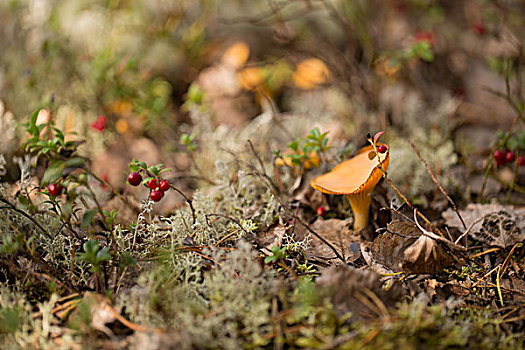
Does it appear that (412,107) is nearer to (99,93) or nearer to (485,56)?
(485,56)

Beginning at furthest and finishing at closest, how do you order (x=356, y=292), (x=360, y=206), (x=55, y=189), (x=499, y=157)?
(x=499, y=157) → (x=360, y=206) → (x=55, y=189) → (x=356, y=292)

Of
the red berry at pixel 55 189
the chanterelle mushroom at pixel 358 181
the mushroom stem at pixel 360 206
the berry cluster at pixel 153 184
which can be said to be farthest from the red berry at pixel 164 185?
the mushroom stem at pixel 360 206

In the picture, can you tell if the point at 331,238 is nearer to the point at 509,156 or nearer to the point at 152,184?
the point at 152,184

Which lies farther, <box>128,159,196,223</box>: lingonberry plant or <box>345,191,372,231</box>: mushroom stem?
<box>345,191,372,231</box>: mushroom stem

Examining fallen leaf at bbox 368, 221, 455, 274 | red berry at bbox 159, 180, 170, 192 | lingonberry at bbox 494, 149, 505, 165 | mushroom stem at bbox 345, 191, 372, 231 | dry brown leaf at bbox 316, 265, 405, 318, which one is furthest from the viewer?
lingonberry at bbox 494, 149, 505, 165

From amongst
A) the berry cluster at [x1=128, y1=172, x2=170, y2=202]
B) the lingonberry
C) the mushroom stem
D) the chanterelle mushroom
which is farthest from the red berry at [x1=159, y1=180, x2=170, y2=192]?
the lingonberry

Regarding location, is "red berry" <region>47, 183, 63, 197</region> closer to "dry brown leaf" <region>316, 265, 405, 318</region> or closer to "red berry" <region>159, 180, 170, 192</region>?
"red berry" <region>159, 180, 170, 192</region>

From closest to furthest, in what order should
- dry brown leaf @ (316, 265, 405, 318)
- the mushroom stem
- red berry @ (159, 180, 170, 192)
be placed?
1. dry brown leaf @ (316, 265, 405, 318)
2. red berry @ (159, 180, 170, 192)
3. the mushroom stem

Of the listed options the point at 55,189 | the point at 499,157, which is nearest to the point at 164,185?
the point at 55,189
